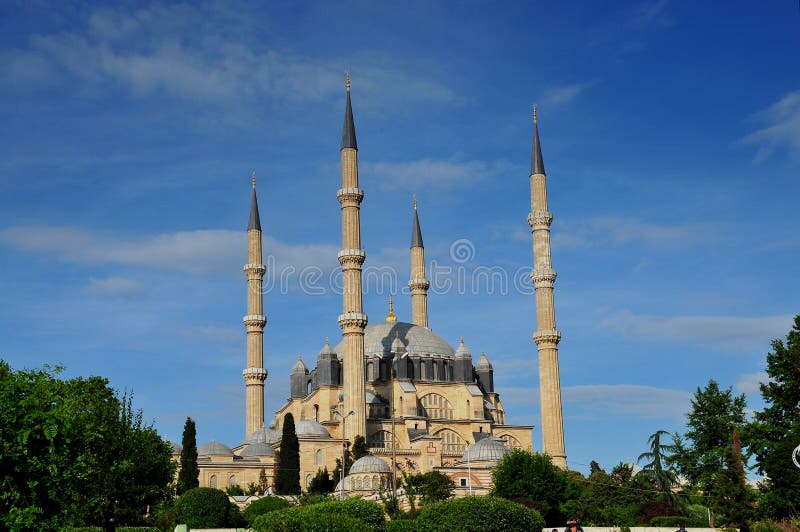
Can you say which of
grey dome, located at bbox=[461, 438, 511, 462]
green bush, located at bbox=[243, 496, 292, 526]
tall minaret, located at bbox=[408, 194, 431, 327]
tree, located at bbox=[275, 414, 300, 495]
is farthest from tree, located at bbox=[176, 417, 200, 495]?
tall minaret, located at bbox=[408, 194, 431, 327]

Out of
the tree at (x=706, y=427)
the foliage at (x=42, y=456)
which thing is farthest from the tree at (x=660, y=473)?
the foliage at (x=42, y=456)

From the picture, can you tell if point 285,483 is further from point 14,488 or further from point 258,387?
point 14,488

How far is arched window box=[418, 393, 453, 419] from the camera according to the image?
55.4 meters

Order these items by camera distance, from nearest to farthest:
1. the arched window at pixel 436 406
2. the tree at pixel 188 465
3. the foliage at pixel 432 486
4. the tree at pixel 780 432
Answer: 1. the tree at pixel 780 432
2. the foliage at pixel 432 486
3. the tree at pixel 188 465
4. the arched window at pixel 436 406

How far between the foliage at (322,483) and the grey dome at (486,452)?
650 cm

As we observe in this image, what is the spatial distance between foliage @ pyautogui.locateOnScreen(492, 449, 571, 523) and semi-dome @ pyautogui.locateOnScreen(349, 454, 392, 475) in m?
7.36

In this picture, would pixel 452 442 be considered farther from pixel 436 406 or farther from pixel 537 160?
pixel 537 160

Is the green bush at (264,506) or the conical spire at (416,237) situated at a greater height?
the conical spire at (416,237)

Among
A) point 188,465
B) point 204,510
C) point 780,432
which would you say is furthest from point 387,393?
point 780,432

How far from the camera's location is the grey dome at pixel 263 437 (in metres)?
51.2

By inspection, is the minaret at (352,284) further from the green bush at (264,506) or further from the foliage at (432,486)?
the green bush at (264,506)

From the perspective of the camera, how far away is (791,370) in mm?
29688

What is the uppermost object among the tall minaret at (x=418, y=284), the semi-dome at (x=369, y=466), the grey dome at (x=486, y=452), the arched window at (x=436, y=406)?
the tall minaret at (x=418, y=284)

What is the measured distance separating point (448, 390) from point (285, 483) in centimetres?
1574
